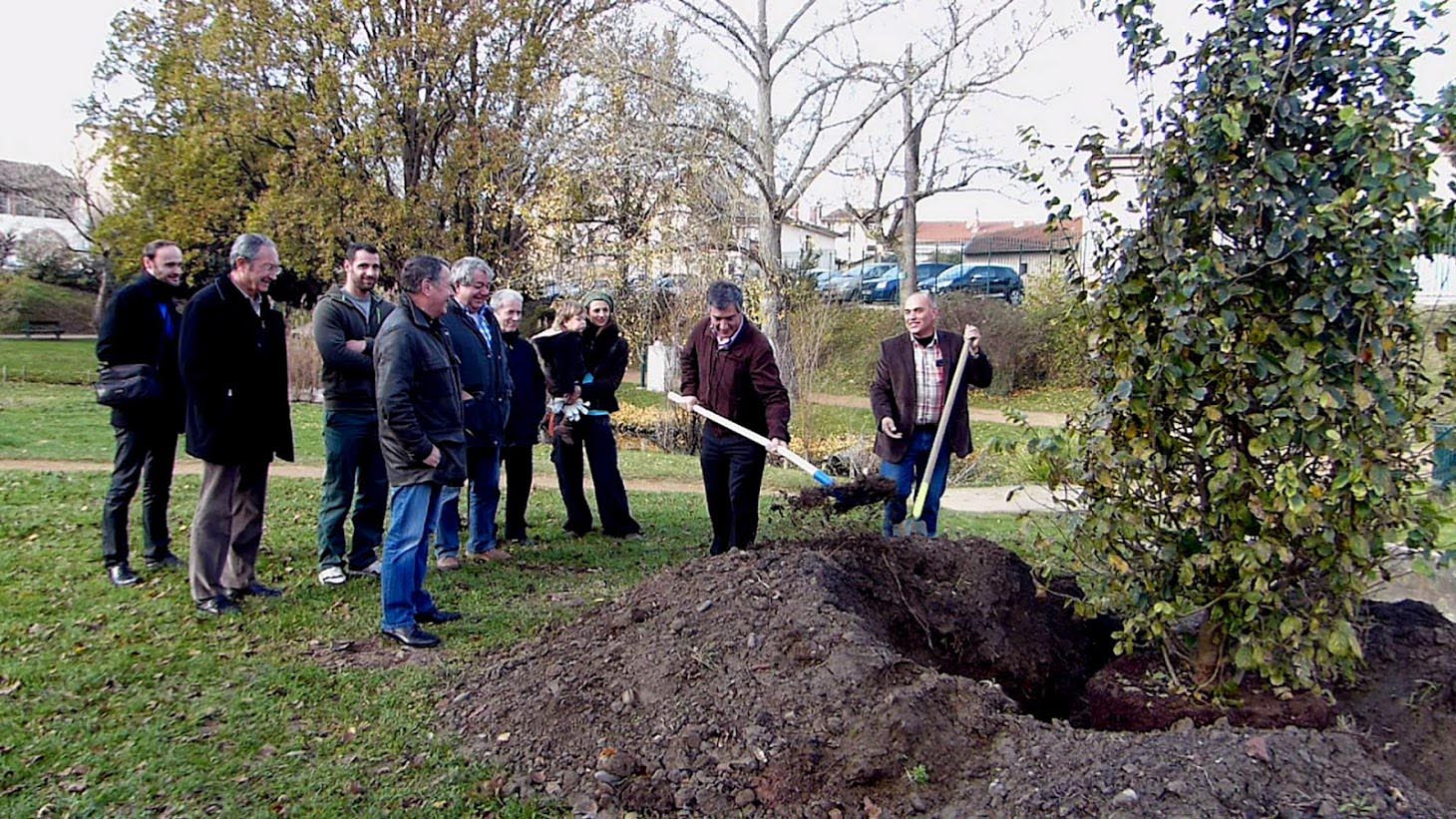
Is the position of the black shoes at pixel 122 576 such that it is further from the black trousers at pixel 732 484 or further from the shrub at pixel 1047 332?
the shrub at pixel 1047 332

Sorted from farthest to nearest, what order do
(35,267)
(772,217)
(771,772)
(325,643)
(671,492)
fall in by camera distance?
(35,267), (772,217), (671,492), (325,643), (771,772)

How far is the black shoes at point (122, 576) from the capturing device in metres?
5.91

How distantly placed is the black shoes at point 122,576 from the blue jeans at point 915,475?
4447mm

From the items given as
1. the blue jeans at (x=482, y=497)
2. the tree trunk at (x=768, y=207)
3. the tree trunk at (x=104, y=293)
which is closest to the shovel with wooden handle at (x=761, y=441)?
the blue jeans at (x=482, y=497)

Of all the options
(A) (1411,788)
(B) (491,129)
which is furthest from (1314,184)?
(B) (491,129)

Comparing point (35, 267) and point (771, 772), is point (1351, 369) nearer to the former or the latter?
point (771, 772)

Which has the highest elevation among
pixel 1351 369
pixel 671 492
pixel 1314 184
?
pixel 1314 184

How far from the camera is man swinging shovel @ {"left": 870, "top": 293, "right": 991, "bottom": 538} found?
682 cm

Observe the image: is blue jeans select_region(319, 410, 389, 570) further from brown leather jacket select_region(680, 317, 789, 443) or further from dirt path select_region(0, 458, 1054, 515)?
dirt path select_region(0, 458, 1054, 515)

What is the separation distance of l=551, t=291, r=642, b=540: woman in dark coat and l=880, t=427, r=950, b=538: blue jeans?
1.93 metres

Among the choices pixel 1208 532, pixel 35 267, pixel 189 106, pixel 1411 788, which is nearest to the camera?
pixel 1411 788

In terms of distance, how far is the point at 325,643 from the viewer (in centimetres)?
511

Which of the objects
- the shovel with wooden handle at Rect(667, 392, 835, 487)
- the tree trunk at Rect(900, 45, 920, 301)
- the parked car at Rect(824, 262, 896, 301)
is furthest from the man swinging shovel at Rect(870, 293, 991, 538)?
the tree trunk at Rect(900, 45, 920, 301)

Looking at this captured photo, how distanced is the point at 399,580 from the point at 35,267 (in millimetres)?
37508
